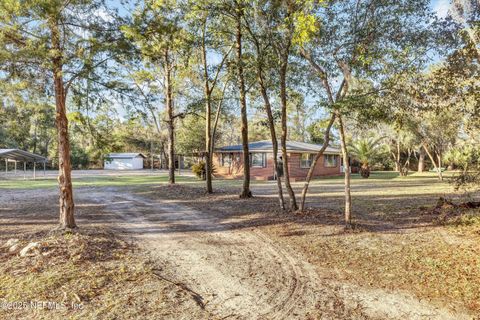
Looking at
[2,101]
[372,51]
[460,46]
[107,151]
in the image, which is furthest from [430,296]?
[2,101]

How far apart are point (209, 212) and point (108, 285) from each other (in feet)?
19.3

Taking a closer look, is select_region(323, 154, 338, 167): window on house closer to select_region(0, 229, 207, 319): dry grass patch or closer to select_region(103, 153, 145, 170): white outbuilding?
select_region(0, 229, 207, 319): dry grass patch

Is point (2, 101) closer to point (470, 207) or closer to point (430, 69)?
point (430, 69)

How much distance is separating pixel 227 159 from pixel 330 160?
1023cm

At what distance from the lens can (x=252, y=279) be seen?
4.62 metres

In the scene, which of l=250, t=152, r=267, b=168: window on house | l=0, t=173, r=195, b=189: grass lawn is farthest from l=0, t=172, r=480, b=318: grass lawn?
l=250, t=152, r=267, b=168: window on house

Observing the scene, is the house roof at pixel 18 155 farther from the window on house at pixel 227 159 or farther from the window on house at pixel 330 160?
the window on house at pixel 330 160

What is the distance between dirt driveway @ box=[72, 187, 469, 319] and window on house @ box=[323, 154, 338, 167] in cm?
2318

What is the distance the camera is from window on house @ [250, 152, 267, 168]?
2556 centimetres

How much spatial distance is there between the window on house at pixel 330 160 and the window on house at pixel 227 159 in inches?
348

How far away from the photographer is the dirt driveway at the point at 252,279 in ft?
12.2

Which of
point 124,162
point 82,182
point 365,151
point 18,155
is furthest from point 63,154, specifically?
point 124,162

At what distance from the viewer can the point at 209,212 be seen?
33.2ft

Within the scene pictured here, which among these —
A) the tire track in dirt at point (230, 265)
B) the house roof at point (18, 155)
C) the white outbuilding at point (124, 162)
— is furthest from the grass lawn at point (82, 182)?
the white outbuilding at point (124, 162)
